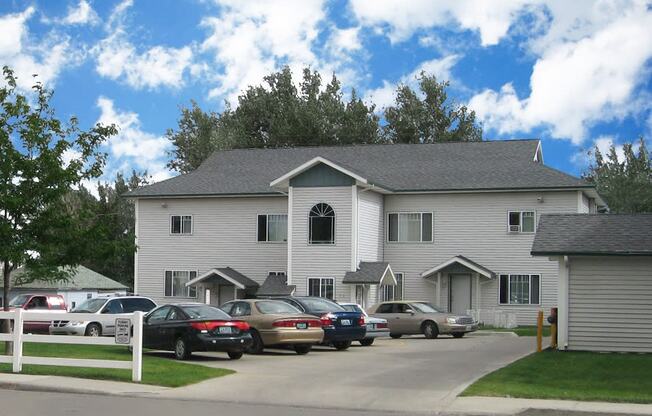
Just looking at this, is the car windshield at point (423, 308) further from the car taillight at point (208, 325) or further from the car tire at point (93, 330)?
the car taillight at point (208, 325)

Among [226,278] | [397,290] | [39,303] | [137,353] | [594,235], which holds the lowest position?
[137,353]

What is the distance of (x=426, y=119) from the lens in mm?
71500

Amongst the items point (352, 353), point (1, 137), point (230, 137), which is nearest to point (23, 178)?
point (1, 137)

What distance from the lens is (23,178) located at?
908 inches

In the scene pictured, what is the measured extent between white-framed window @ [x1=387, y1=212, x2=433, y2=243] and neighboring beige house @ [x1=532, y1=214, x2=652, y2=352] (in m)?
17.8

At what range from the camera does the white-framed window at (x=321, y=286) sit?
41500 mm

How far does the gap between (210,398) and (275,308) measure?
975 cm

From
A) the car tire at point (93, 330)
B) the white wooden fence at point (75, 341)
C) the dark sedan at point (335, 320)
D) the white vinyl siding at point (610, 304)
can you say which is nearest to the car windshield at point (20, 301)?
the car tire at point (93, 330)

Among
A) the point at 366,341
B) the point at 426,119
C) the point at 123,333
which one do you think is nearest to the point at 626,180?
the point at 426,119

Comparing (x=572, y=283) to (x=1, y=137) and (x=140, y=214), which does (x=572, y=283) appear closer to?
(x=1, y=137)

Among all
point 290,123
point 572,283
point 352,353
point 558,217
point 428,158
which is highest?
point 290,123

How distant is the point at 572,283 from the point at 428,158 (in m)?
21.6

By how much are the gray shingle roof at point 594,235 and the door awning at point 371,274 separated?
47.2 feet

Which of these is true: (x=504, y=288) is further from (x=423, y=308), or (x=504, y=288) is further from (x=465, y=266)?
(x=423, y=308)
